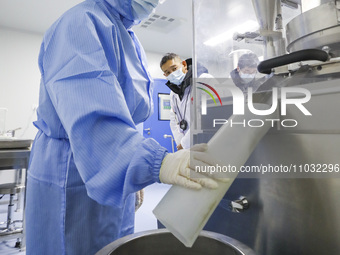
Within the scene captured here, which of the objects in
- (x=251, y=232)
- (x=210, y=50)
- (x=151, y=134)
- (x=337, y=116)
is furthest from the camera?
(x=151, y=134)

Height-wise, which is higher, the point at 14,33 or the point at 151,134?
the point at 14,33

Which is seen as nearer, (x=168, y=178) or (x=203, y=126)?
(x=168, y=178)

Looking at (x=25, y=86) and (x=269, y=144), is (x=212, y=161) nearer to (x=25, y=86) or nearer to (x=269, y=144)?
(x=269, y=144)

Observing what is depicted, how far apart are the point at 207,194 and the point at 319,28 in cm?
37

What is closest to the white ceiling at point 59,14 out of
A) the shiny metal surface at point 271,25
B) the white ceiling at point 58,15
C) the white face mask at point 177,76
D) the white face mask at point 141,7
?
the white ceiling at point 58,15

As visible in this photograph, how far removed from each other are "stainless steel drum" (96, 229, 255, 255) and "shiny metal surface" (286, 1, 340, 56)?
1.27ft

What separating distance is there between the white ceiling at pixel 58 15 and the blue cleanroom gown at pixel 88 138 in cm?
206

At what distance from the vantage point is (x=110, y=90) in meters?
0.50

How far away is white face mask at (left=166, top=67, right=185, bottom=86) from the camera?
2.20 meters

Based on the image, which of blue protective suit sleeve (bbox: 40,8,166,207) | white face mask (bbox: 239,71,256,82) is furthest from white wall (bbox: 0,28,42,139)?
white face mask (bbox: 239,71,256,82)

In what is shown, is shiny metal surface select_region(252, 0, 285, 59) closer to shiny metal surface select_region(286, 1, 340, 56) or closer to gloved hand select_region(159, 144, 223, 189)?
shiny metal surface select_region(286, 1, 340, 56)

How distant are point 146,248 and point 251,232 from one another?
0.68 ft

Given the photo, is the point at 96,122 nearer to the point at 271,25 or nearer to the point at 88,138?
the point at 88,138

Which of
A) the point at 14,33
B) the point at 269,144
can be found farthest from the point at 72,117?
the point at 14,33
